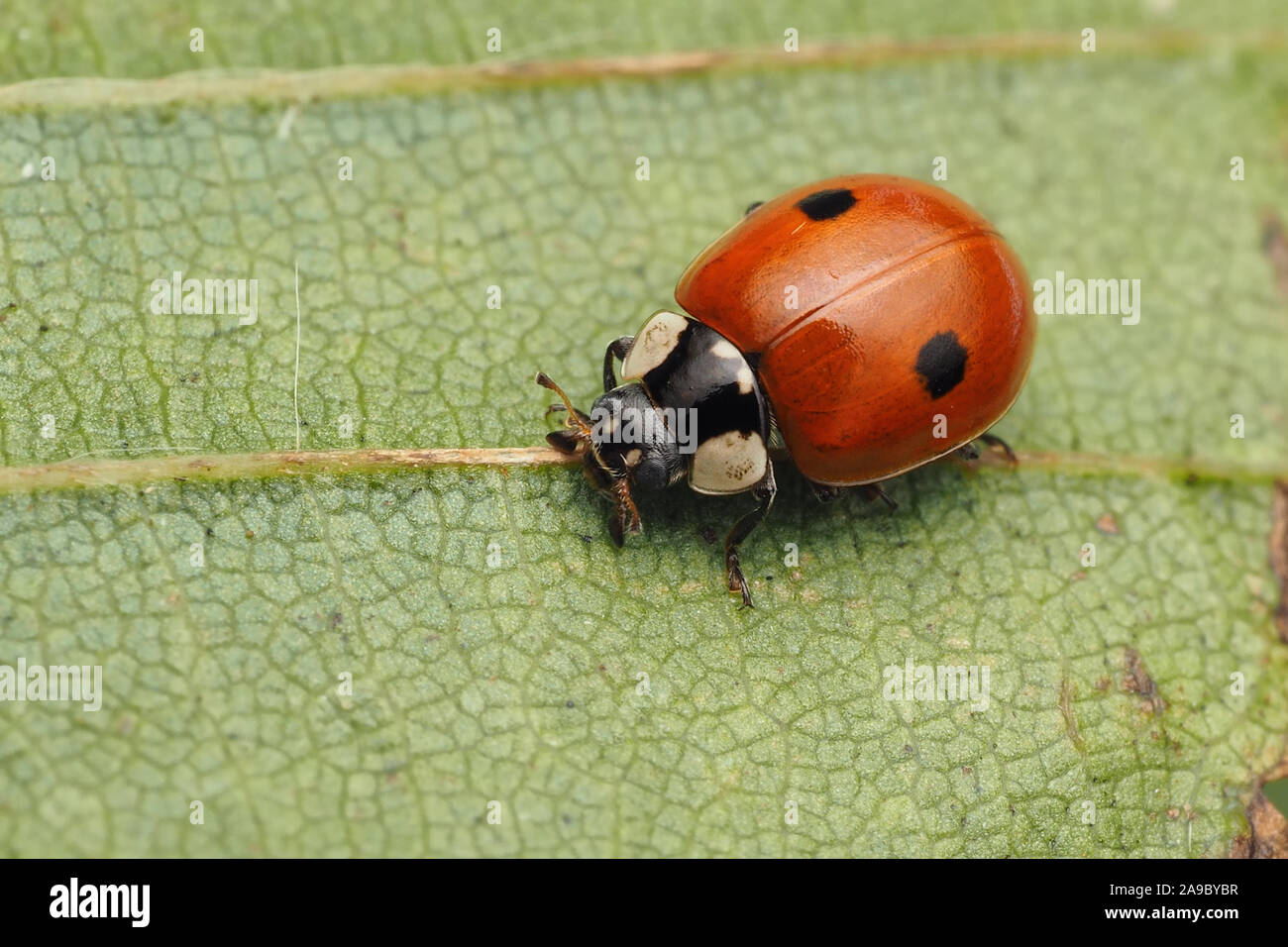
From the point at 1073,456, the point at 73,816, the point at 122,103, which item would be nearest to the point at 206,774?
the point at 73,816

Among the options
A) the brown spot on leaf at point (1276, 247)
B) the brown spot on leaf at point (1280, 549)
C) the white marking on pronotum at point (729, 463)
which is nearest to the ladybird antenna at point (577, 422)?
the white marking on pronotum at point (729, 463)

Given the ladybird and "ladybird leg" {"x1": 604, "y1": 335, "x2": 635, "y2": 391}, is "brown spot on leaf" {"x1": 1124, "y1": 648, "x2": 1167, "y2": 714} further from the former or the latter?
"ladybird leg" {"x1": 604, "y1": 335, "x2": 635, "y2": 391}

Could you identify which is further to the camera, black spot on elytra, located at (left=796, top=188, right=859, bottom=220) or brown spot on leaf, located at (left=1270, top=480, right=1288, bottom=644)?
brown spot on leaf, located at (left=1270, top=480, right=1288, bottom=644)

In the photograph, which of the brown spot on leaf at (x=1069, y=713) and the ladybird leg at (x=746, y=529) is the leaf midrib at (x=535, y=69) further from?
the brown spot on leaf at (x=1069, y=713)

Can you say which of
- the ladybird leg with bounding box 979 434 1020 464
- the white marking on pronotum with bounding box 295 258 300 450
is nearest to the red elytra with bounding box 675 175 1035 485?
the ladybird leg with bounding box 979 434 1020 464

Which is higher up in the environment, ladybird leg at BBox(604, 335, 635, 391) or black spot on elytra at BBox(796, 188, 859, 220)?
black spot on elytra at BBox(796, 188, 859, 220)

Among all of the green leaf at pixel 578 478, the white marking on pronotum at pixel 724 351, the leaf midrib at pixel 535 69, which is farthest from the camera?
the leaf midrib at pixel 535 69
